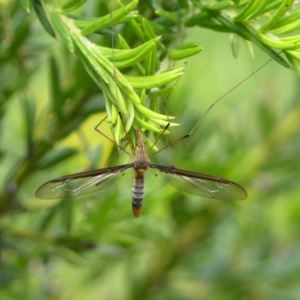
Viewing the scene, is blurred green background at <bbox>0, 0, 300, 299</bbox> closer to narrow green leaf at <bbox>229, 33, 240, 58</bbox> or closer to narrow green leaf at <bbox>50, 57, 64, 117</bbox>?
narrow green leaf at <bbox>50, 57, 64, 117</bbox>

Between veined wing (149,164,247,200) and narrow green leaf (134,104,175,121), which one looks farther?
veined wing (149,164,247,200)

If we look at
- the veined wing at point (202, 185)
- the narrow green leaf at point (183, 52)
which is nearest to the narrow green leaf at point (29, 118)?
the veined wing at point (202, 185)

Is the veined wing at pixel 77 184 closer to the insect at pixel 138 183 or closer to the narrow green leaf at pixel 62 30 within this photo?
the insect at pixel 138 183

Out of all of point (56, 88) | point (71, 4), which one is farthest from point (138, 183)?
point (71, 4)

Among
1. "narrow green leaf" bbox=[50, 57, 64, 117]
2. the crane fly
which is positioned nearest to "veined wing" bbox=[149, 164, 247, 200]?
the crane fly

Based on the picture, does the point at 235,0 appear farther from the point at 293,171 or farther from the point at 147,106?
the point at 293,171

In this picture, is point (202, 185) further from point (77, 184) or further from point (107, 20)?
point (107, 20)

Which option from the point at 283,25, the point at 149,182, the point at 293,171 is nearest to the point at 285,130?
the point at 293,171
